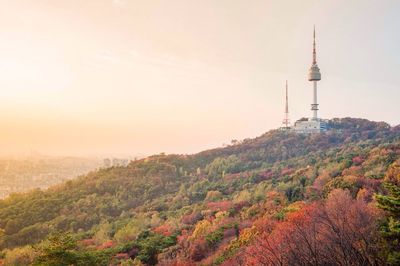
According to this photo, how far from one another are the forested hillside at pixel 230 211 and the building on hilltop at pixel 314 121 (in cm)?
421

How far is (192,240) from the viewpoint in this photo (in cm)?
2738

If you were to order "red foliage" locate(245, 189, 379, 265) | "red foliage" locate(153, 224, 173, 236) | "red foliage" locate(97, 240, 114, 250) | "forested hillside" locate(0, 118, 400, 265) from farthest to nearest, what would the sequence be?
"red foliage" locate(153, 224, 173, 236) → "red foliage" locate(97, 240, 114, 250) → "forested hillside" locate(0, 118, 400, 265) → "red foliage" locate(245, 189, 379, 265)

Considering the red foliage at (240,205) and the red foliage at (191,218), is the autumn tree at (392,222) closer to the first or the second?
the red foliage at (240,205)

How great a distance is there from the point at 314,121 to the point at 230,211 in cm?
6805

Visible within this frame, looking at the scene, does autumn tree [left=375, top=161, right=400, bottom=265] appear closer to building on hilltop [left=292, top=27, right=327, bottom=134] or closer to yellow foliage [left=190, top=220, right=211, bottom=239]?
yellow foliage [left=190, top=220, right=211, bottom=239]

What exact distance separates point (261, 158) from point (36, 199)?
47.2m

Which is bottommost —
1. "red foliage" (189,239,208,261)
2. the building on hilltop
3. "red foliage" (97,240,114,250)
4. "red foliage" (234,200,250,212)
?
"red foliage" (97,240,114,250)

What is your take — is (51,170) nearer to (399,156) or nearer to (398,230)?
(399,156)

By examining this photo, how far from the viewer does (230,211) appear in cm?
3438

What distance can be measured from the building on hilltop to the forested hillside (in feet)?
13.8

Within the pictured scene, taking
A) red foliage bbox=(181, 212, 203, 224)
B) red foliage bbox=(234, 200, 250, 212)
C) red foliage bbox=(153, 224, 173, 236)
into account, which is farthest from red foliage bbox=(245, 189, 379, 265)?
red foliage bbox=(181, 212, 203, 224)

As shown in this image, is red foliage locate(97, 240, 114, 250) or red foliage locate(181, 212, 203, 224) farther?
red foliage locate(181, 212, 203, 224)

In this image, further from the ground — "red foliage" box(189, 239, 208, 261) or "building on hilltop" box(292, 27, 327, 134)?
"building on hilltop" box(292, 27, 327, 134)

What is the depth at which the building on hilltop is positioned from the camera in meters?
94.4
